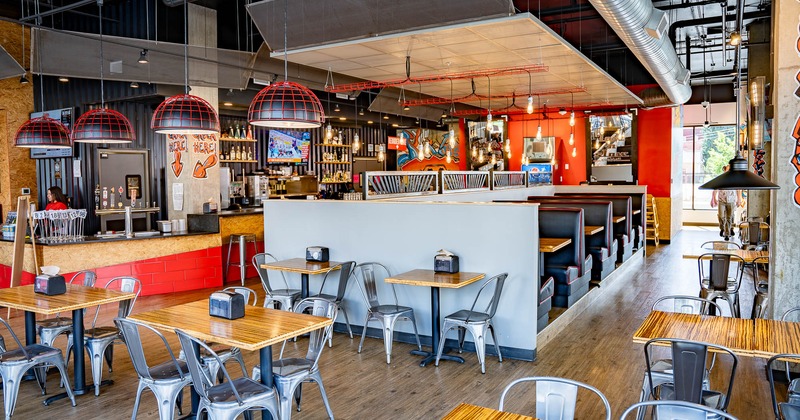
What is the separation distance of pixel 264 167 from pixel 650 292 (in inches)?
331

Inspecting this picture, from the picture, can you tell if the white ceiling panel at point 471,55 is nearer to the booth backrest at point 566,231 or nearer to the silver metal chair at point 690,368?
the booth backrest at point 566,231

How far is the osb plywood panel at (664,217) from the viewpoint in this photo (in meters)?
14.3

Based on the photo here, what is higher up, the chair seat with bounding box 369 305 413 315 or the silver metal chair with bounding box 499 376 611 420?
the silver metal chair with bounding box 499 376 611 420

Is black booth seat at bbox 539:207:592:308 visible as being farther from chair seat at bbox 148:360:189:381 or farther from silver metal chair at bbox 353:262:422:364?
chair seat at bbox 148:360:189:381

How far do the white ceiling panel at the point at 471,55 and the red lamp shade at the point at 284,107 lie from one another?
2.89m

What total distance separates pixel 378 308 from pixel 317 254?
1093mm

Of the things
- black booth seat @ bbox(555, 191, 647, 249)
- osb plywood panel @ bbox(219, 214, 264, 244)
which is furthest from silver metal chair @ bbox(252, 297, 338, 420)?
black booth seat @ bbox(555, 191, 647, 249)

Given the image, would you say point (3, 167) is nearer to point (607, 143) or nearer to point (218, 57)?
point (218, 57)

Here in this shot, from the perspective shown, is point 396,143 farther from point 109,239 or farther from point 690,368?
point 690,368

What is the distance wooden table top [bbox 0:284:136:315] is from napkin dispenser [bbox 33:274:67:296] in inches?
1.4

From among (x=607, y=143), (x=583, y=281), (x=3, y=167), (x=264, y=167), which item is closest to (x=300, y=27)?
(x=583, y=281)

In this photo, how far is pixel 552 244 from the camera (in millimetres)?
6477

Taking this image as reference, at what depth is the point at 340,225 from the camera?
655cm

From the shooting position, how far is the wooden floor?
4.23 meters
